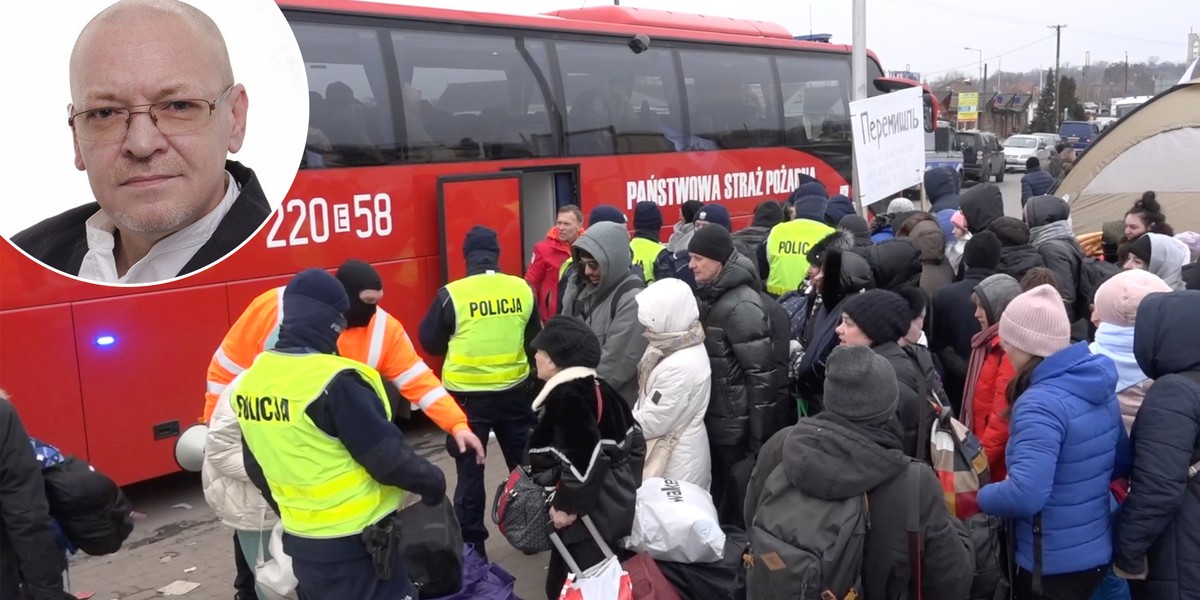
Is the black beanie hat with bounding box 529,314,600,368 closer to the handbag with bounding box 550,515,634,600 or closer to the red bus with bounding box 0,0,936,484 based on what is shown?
the handbag with bounding box 550,515,634,600

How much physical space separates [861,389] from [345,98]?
4.92 meters

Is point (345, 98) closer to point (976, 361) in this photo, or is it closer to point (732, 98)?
point (732, 98)

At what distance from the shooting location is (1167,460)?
327 centimetres

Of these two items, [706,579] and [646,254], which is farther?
[646,254]

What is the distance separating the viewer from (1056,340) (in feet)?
11.6

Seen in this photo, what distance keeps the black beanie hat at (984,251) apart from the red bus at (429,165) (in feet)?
12.1

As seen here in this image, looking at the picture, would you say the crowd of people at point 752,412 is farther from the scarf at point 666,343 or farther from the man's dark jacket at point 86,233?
the man's dark jacket at point 86,233

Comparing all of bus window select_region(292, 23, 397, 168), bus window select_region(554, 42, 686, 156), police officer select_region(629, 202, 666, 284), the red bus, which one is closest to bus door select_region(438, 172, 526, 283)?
the red bus

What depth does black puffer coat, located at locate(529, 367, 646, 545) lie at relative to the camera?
12.1 feet

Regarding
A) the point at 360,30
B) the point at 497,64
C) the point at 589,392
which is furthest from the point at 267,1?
the point at 497,64

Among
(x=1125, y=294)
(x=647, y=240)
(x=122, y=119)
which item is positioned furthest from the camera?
(x=647, y=240)

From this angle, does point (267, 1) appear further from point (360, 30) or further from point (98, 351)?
point (360, 30)

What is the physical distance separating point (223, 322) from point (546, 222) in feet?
9.96

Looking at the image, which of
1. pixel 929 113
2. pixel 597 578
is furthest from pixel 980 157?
pixel 597 578
